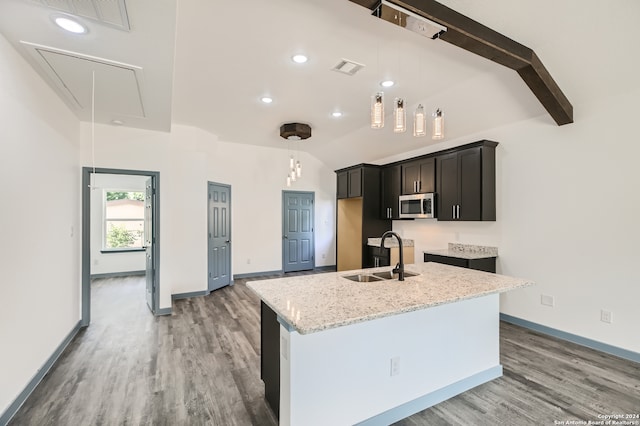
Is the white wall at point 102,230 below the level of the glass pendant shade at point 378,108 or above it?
below

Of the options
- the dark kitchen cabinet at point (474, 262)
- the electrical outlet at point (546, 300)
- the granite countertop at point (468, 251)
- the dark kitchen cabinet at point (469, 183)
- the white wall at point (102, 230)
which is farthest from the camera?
the white wall at point (102, 230)

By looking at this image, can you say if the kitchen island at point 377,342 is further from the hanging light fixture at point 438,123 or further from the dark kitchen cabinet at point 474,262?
the dark kitchen cabinet at point 474,262

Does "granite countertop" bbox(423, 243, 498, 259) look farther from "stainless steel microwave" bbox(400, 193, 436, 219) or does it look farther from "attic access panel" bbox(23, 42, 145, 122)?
"attic access panel" bbox(23, 42, 145, 122)

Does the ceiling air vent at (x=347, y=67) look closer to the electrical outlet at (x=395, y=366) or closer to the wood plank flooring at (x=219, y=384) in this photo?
the electrical outlet at (x=395, y=366)

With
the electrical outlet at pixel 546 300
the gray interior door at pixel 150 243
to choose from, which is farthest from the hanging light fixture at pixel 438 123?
the gray interior door at pixel 150 243

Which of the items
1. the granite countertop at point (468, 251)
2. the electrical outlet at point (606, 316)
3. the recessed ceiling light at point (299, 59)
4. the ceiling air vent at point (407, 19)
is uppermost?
the recessed ceiling light at point (299, 59)

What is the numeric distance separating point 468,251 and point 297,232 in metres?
3.83

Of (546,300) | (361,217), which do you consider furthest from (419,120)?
(361,217)

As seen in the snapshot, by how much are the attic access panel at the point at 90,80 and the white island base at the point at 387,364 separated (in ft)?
7.85

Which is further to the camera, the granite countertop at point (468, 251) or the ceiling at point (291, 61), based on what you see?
the granite countertop at point (468, 251)

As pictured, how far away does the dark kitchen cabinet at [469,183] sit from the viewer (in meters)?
3.92

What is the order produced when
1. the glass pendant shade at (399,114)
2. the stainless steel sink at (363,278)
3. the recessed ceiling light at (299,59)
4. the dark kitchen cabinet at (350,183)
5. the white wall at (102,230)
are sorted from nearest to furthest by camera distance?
1. the glass pendant shade at (399,114)
2. the stainless steel sink at (363,278)
3. the recessed ceiling light at (299,59)
4. the dark kitchen cabinet at (350,183)
5. the white wall at (102,230)

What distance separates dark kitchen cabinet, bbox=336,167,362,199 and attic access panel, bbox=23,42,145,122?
3731mm

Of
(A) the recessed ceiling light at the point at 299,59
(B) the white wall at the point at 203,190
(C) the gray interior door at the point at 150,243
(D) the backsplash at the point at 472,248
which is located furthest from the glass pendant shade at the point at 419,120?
(C) the gray interior door at the point at 150,243
